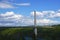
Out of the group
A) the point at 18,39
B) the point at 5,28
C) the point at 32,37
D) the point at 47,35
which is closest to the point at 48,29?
the point at 47,35

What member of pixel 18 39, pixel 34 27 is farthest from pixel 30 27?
pixel 18 39

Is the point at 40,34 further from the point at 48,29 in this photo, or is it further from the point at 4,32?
the point at 4,32

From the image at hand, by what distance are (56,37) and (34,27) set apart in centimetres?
86

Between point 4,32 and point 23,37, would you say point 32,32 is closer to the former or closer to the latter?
point 23,37

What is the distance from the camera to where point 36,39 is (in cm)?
650

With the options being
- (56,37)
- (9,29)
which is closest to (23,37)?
(9,29)

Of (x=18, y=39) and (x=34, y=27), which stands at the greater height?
(x=34, y=27)

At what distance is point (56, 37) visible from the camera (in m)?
6.53

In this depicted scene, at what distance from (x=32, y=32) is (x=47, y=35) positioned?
1.86 feet

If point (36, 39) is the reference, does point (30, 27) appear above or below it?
above

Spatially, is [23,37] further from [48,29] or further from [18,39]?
[48,29]

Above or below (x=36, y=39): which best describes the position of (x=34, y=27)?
above

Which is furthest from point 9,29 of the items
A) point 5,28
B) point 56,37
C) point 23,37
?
point 56,37

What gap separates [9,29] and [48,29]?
1.45m
